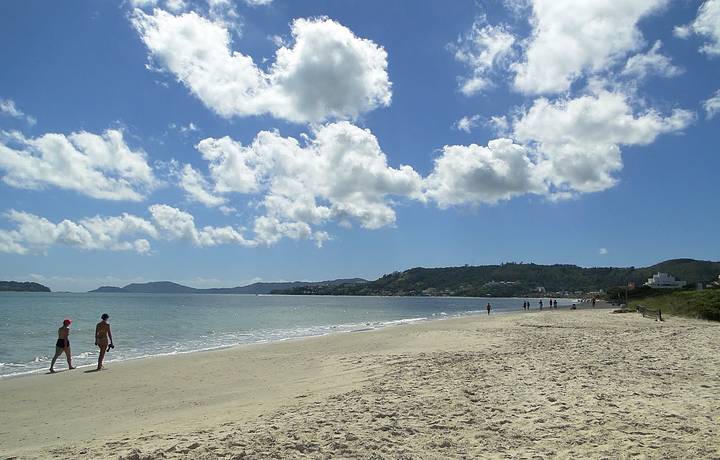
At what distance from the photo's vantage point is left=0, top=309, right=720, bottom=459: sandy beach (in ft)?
20.6

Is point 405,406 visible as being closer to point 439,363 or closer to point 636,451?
point 636,451

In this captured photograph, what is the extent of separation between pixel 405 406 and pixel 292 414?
1.86m

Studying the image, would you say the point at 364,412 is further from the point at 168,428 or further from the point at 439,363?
the point at 439,363

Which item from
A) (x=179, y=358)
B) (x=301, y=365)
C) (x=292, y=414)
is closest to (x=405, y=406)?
(x=292, y=414)

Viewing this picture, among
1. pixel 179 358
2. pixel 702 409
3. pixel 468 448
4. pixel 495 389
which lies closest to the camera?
pixel 468 448

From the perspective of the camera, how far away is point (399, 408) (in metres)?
8.21

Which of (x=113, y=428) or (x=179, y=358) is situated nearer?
(x=113, y=428)

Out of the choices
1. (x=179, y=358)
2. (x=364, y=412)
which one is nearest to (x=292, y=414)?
(x=364, y=412)

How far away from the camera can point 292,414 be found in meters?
8.29

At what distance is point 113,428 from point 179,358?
11.2m

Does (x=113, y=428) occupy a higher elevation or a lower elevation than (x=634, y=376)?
lower

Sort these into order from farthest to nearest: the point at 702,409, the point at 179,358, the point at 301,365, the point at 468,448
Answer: the point at 179,358, the point at 301,365, the point at 702,409, the point at 468,448

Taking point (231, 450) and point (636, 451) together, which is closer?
point (636, 451)

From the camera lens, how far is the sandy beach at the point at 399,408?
20.6 feet
